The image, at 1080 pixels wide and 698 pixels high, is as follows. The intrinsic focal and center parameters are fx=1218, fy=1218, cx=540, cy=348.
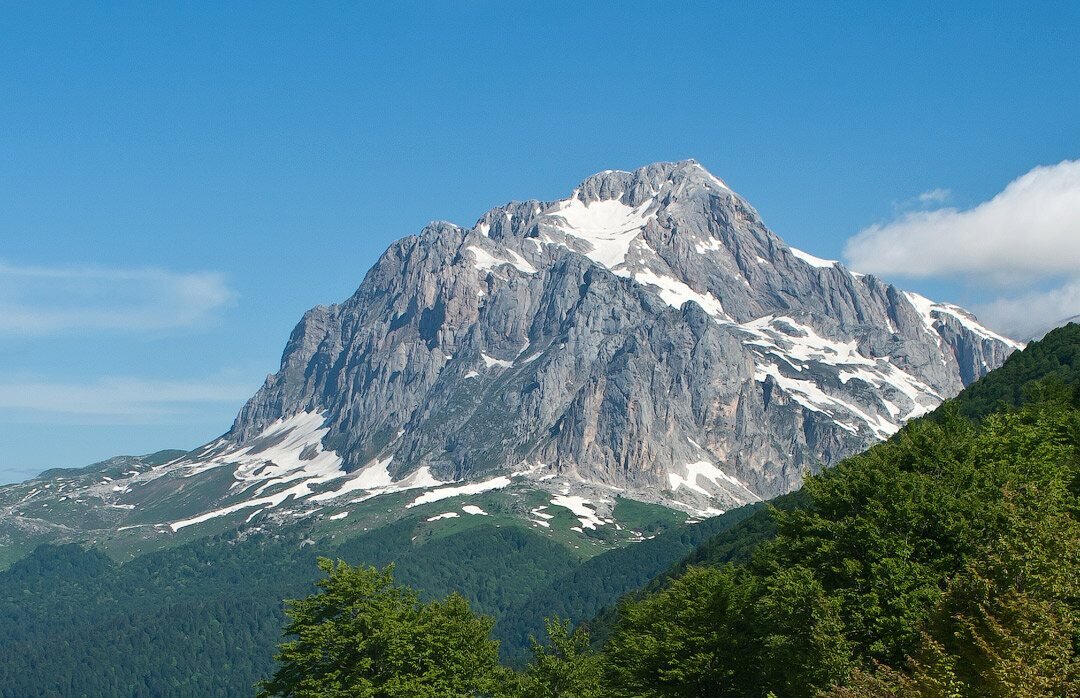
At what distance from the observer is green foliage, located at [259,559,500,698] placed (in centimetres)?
7206

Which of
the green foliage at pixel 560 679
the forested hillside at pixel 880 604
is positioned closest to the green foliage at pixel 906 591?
the forested hillside at pixel 880 604

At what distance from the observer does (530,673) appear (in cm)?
8794

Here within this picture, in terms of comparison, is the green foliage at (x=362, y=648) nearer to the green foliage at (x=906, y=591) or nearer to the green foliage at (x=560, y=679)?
the green foliage at (x=560, y=679)

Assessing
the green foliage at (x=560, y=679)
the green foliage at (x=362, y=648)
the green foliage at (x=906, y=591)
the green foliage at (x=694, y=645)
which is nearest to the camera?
the green foliage at (x=906, y=591)

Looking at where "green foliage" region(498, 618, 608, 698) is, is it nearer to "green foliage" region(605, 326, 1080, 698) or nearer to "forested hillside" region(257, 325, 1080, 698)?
"forested hillside" region(257, 325, 1080, 698)

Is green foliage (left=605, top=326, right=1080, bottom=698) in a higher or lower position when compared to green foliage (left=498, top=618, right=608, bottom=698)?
higher

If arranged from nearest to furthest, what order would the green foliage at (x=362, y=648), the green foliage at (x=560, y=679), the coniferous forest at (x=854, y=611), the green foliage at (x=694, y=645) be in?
the coniferous forest at (x=854, y=611) → the green foliage at (x=362, y=648) → the green foliage at (x=694, y=645) → the green foliage at (x=560, y=679)

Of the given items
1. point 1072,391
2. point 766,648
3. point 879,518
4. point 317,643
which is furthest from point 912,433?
point 1072,391

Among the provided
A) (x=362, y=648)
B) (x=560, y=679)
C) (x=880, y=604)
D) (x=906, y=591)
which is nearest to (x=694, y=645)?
(x=560, y=679)

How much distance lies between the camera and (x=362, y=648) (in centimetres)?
7338

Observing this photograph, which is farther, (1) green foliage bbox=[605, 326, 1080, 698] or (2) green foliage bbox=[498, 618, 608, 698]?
(2) green foliage bbox=[498, 618, 608, 698]

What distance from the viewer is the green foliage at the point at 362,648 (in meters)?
72.1

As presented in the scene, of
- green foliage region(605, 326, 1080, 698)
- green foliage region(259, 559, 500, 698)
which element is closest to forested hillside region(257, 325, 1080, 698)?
green foliage region(605, 326, 1080, 698)

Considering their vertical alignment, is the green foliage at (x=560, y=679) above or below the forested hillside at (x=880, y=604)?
below
